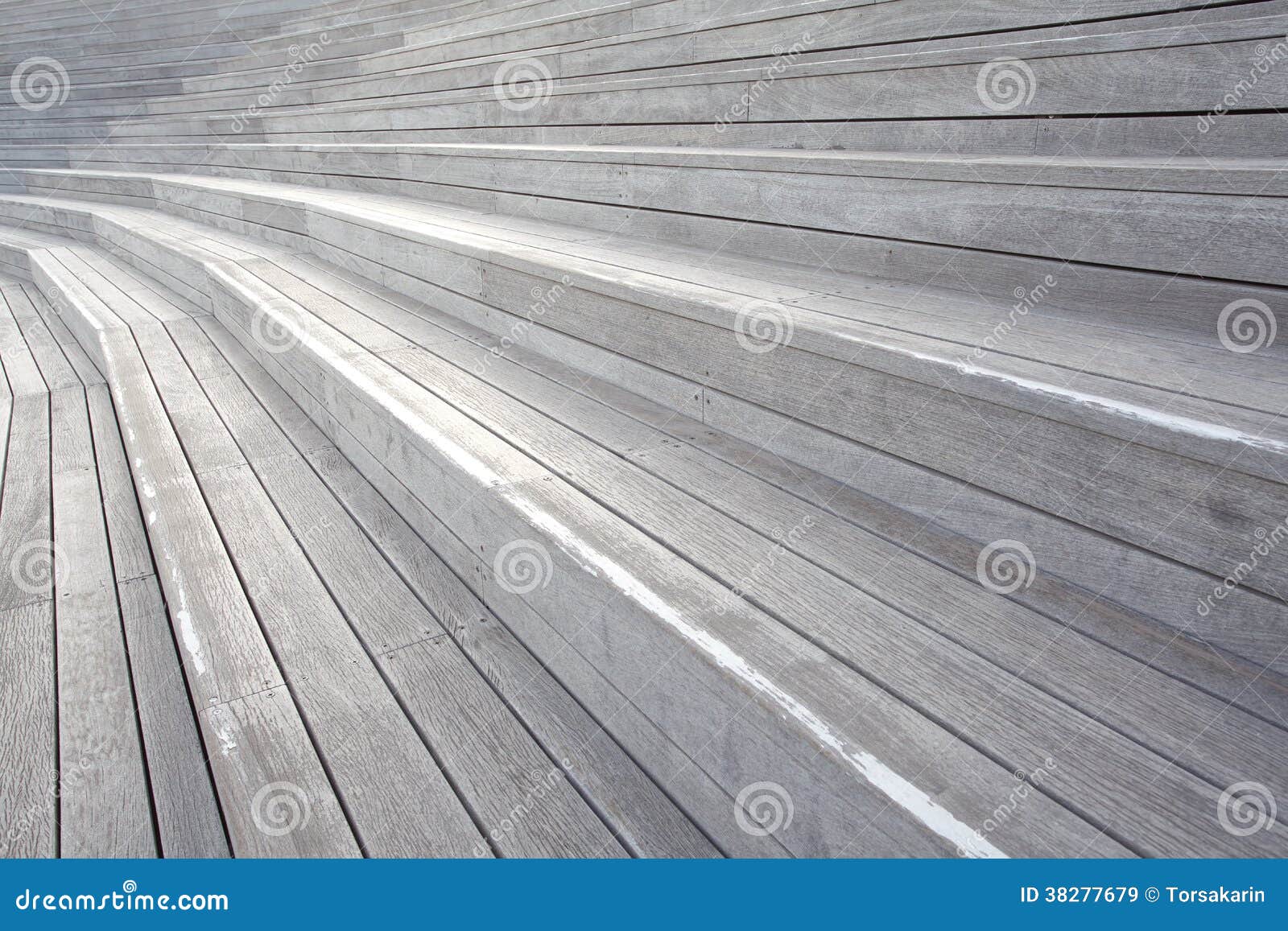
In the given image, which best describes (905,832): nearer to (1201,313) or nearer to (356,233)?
(1201,313)

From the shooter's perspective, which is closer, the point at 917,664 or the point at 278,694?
the point at 917,664

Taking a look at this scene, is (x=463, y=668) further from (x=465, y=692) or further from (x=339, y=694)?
(x=339, y=694)

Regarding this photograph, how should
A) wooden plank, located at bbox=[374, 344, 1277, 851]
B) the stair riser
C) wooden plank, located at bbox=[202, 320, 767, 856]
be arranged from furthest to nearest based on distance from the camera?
1. wooden plank, located at bbox=[202, 320, 767, 856]
2. the stair riser
3. wooden plank, located at bbox=[374, 344, 1277, 851]

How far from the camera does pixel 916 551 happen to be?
1.16 metres

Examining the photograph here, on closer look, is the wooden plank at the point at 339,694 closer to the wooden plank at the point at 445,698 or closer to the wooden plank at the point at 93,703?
the wooden plank at the point at 445,698

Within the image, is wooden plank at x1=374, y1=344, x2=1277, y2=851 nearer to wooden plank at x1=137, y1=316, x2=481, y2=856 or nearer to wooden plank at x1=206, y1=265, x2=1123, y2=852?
wooden plank at x1=206, y1=265, x2=1123, y2=852

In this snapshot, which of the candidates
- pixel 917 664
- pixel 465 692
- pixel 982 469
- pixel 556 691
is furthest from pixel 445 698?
pixel 982 469

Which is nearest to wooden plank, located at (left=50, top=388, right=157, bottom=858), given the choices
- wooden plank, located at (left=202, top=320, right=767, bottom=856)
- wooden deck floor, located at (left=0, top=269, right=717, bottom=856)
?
wooden deck floor, located at (left=0, top=269, right=717, bottom=856)

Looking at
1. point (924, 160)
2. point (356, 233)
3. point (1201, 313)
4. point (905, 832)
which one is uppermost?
point (924, 160)

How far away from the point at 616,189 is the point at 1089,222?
131 cm

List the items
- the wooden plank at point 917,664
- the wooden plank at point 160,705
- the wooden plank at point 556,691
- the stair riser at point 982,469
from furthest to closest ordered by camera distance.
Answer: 1. the wooden plank at point 160,705
2. the wooden plank at point 556,691
3. the stair riser at point 982,469
4. the wooden plank at point 917,664

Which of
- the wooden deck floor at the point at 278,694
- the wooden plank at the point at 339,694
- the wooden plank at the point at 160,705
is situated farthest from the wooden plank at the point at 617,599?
the wooden plank at the point at 160,705
